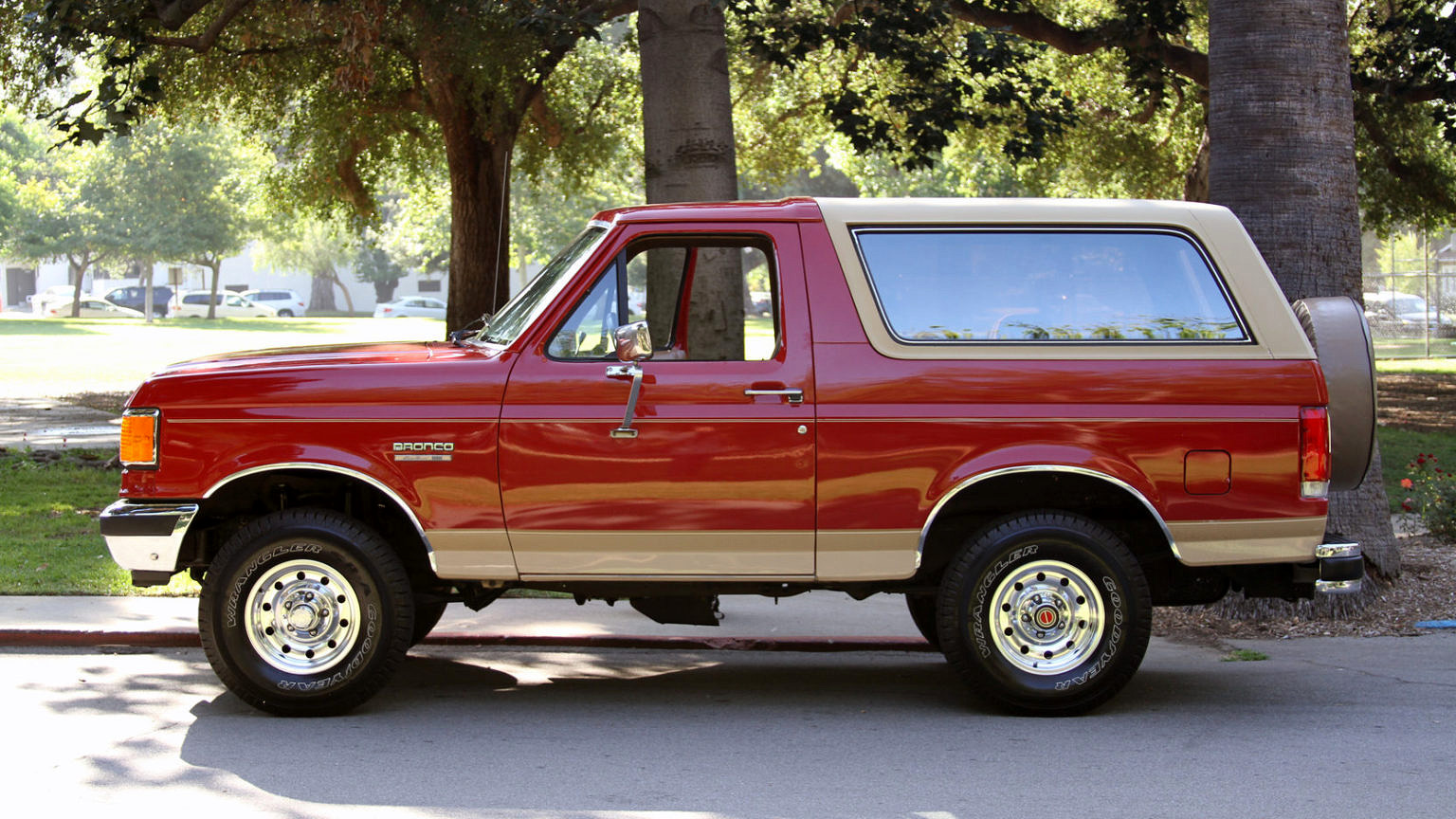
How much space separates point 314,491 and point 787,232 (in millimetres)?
2416

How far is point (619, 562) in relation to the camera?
629cm

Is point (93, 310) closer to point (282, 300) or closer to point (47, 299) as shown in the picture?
point (47, 299)

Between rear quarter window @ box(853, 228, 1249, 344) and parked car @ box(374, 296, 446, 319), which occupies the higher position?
parked car @ box(374, 296, 446, 319)

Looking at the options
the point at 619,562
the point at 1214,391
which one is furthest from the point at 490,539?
the point at 1214,391

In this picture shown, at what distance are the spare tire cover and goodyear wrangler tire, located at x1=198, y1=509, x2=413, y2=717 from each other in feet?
13.5

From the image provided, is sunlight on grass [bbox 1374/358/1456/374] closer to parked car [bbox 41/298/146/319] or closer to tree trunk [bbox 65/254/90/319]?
tree trunk [bbox 65/254/90/319]

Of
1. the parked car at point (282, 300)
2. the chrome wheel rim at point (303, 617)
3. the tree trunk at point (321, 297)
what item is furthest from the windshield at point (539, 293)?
the tree trunk at point (321, 297)

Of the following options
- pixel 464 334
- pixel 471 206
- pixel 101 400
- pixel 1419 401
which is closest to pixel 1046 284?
pixel 464 334

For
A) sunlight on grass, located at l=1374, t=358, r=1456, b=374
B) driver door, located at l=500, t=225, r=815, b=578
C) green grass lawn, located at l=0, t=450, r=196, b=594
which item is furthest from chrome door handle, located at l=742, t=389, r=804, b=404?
sunlight on grass, located at l=1374, t=358, r=1456, b=374

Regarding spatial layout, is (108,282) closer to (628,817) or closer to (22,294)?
(22,294)

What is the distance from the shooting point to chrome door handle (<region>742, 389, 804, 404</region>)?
619 centimetres

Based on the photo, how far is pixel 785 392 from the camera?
6191 mm

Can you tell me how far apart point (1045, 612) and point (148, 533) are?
382cm

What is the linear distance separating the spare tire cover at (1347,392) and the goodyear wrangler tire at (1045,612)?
3.52 feet
